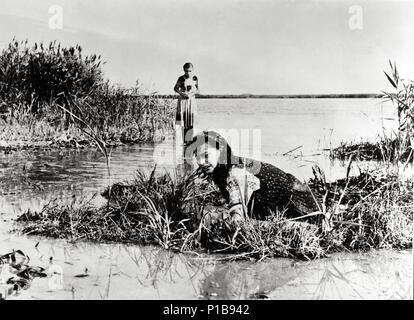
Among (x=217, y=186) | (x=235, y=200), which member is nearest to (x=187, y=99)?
(x=217, y=186)

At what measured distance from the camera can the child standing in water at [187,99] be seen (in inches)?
296

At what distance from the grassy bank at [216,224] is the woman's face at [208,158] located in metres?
0.32

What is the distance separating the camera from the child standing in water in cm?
753

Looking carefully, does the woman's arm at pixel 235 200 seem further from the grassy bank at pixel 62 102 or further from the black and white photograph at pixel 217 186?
the grassy bank at pixel 62 102

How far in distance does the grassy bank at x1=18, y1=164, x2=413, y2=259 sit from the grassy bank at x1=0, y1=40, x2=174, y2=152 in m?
4.49

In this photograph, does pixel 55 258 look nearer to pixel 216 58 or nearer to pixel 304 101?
pixel 216 58

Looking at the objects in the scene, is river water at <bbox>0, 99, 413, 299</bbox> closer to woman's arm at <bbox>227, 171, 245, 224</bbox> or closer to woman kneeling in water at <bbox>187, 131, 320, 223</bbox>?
woman's arm at <bbox>227, 171, 245, 224</bbox>

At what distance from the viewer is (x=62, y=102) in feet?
34.6

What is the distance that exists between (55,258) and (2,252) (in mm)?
519

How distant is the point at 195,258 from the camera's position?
4305 millimetres

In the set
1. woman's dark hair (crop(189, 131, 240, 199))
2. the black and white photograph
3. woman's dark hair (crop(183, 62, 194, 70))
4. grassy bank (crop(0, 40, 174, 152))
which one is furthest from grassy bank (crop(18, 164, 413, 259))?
grassy bank (crop(0, 40, 174, 152))

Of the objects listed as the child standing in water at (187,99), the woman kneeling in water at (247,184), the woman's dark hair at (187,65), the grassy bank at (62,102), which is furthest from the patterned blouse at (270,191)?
the grassy bank at (62,102)

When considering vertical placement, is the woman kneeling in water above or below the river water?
above
